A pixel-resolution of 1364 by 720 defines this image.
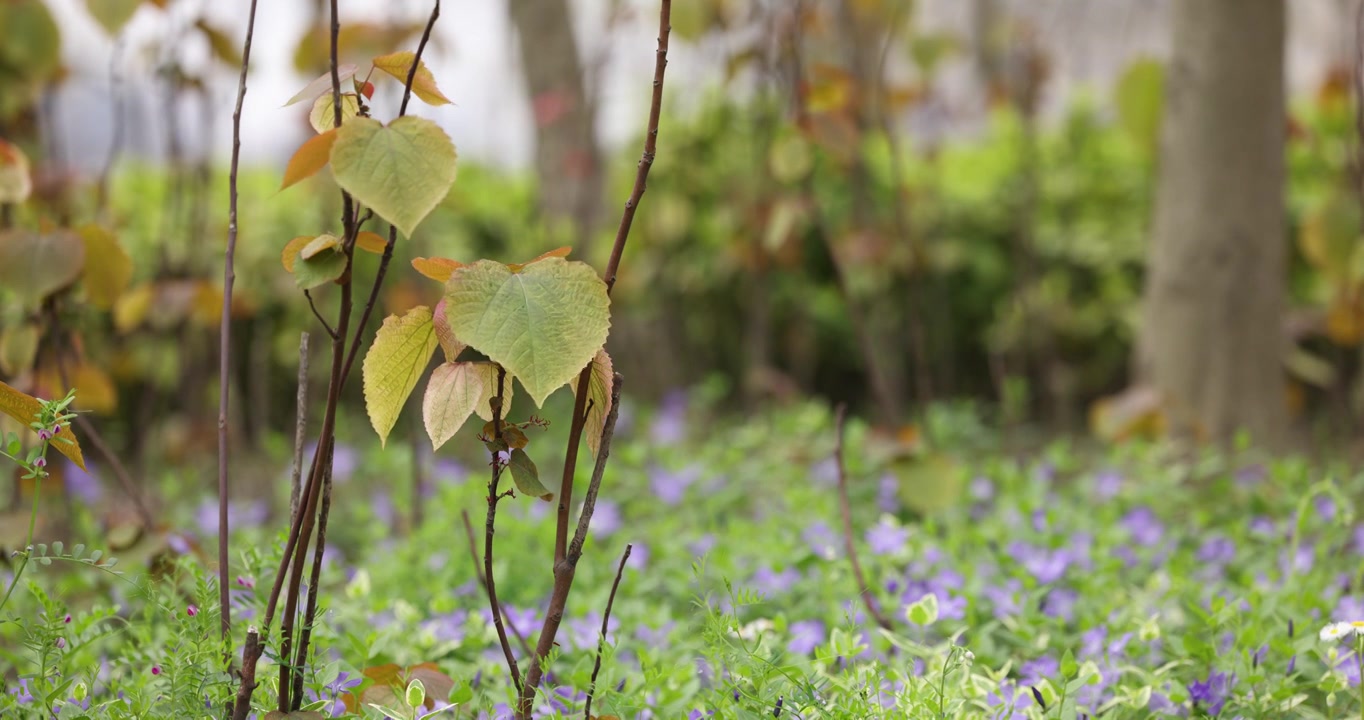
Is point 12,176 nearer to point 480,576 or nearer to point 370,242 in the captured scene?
point 370,242

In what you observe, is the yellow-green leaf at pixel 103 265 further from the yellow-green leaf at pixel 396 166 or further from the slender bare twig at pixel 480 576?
the yellow-green leaf at pixel 396 166

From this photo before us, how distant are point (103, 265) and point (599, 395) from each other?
101 centimetres

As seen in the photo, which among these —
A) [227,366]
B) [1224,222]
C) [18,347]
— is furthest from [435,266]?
[1224,222]

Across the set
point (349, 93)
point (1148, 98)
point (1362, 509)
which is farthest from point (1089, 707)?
point (1148, 98)

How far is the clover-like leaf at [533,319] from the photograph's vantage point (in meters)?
0.94

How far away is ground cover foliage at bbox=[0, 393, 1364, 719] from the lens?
1175 millimetres

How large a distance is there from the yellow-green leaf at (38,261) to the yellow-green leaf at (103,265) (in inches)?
2.2

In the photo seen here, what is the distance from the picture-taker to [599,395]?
1.10m

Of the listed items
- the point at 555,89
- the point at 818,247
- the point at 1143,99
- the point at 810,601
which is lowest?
the point at 810,601

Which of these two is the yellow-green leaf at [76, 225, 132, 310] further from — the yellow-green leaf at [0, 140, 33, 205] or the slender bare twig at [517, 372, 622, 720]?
the slender bare twig at [517, 372, 622, 720]

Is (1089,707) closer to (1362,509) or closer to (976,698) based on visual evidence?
(976,698)

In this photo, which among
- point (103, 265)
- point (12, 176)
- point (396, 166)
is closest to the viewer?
point (396, 166)

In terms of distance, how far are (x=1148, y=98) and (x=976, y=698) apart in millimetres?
2373

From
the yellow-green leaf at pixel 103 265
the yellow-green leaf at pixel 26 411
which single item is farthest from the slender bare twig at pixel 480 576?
the yellow-green leaf at pixel 103 265
